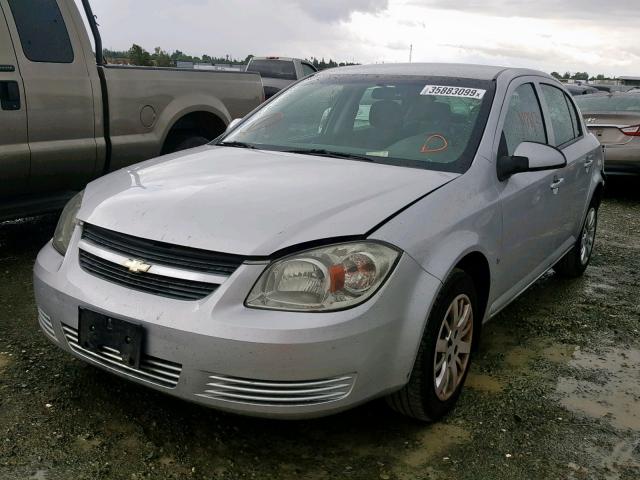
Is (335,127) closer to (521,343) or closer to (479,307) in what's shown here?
(479,307)

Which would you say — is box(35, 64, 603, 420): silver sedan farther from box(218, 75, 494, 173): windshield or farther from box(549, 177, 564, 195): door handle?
box(549, 177, 564, 195): door handle

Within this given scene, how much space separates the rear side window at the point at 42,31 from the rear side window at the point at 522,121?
3.28 metres

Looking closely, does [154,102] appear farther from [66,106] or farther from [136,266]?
[136,266]

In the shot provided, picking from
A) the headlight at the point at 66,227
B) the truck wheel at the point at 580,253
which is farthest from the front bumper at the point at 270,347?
the truck wheel at the point at 580,253

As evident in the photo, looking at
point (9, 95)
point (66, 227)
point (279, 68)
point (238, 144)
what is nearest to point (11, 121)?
point (9, 95)

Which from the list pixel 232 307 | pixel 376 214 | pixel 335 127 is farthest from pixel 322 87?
pixel 232 307

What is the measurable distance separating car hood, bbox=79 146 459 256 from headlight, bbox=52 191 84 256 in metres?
0.08

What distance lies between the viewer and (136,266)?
2553 millimetres

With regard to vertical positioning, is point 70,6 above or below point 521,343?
above

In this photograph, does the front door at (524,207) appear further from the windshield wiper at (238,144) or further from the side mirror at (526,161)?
the windshield wiper at (238,144)

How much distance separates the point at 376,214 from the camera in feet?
8.61

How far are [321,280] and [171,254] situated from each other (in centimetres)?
58

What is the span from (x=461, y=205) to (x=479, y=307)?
0.60 m

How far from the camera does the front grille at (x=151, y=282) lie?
2439mm
